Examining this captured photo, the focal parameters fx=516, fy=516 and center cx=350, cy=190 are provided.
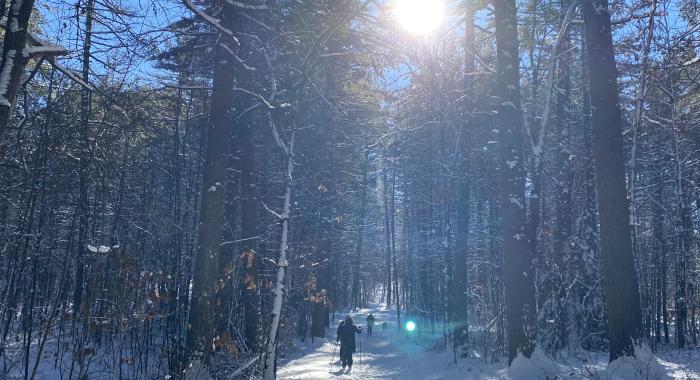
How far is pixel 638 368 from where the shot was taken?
6867mm

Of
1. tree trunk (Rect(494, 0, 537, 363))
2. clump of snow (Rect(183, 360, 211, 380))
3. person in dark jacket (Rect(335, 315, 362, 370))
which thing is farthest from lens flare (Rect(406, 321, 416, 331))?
clump of snow (Rect(183, 360, 211, 380))

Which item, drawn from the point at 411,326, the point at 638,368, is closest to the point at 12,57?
the point at 638,368

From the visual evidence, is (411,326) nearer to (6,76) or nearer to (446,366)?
(446,366)

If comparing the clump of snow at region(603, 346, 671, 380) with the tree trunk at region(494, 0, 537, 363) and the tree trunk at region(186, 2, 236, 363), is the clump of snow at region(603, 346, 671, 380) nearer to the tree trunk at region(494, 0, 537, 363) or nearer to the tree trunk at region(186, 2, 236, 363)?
the tree trunk at region(494, 0, 537, 363)

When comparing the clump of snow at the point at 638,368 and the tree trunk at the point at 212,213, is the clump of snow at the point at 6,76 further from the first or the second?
the clump of snow at the point at 638,368

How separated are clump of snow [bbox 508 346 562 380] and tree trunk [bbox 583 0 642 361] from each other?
5.33ft

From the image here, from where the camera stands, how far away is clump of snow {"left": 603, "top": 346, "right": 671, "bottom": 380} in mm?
6820

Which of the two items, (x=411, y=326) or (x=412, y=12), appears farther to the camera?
(x=411, y=326)

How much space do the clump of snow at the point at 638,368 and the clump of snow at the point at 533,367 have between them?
64.0 inches

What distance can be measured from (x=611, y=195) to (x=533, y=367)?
11.2 feet

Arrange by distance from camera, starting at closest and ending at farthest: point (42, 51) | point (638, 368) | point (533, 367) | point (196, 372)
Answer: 1. point (42, 51)
2. point (638, 368)
3. point (196, 372)
4. point (533, 367)

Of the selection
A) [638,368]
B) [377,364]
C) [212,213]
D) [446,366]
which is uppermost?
[212,213]

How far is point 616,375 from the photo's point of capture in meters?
7.02

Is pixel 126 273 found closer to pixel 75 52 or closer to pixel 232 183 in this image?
pixel 75 52
